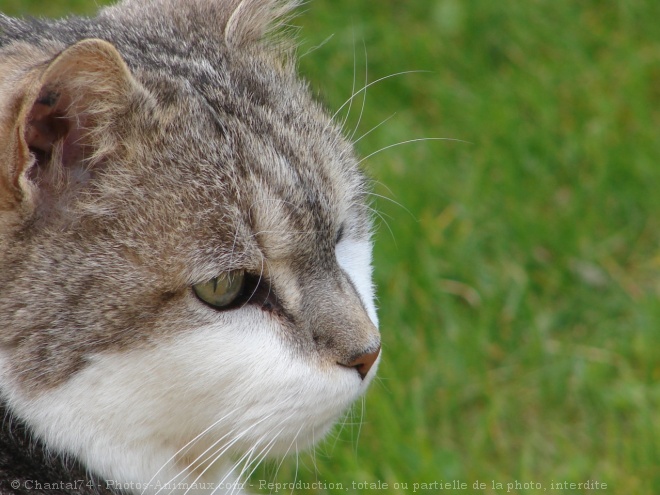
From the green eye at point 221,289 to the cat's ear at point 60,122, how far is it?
47 centimetres

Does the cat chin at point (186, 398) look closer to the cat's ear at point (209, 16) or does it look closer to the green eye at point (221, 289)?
the green eye at point (221, 289)

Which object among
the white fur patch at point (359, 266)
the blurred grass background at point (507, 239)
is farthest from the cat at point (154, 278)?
the blurred grass background at point (507, 239)

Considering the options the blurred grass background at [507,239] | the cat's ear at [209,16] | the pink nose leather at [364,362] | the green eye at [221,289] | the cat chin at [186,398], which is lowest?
the blurred grass background at [507,239]

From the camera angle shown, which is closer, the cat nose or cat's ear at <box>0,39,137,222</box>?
cat's ear at <box>0,39,137,222</box>

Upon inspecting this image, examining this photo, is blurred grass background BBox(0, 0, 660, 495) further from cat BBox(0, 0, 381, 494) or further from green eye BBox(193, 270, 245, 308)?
green eye BBox(193, 270, 245, 308)

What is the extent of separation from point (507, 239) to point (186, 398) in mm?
2835

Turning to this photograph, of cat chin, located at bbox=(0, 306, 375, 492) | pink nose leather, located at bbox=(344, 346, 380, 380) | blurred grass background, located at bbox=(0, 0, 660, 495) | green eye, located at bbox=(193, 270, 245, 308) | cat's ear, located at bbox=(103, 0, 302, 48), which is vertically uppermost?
cat's ear, located at bbox=(103, 0, 302, 48)

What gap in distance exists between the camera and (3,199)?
9.05 ft

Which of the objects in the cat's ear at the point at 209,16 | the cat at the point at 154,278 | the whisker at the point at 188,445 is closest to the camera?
the cat at the point at 154,278

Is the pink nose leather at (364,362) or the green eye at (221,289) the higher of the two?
the green eye at (221,289)

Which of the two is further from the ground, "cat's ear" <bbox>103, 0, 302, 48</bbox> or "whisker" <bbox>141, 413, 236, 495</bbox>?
"cat's ear" <bbox>103, 0, 302, 48</bbox>

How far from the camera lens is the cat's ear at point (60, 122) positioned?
8.57 ft

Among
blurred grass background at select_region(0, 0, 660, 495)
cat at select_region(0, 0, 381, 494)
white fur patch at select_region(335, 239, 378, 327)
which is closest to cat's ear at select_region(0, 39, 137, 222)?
cat at select_region(0, 0, 381, 494)

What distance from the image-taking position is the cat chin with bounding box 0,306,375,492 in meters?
2.85
